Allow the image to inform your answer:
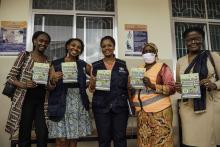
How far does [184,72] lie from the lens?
365cm

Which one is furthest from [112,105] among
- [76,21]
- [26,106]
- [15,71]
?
[76,21]

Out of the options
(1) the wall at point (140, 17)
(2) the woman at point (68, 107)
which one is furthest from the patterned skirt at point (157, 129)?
(1) the wall at point (140, 17)

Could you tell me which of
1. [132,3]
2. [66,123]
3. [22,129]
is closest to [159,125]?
[66,123]

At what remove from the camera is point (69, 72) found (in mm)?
3715

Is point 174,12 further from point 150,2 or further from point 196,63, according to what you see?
point 196,63

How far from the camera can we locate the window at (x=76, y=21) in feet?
17.6

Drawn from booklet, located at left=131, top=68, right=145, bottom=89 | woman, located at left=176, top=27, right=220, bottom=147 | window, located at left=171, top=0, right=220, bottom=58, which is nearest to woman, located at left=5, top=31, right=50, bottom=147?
booklet, located at left=131, top=68, right=145, bottom=89

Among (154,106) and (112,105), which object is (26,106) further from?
(154,106)

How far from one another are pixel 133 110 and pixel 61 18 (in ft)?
8.10

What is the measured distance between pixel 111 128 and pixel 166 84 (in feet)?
2.76

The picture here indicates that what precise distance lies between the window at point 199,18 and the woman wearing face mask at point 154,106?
7.14ft

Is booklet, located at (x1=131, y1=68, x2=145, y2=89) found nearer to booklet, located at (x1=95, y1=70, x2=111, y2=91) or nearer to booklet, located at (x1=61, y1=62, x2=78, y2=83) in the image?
booklet, located at (x1=95, y1=70, x2=111, y2=91)

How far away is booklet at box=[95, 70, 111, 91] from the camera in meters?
3.70

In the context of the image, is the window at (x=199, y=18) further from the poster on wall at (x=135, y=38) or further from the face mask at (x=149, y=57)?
the face mask at (x=149, y=57)
